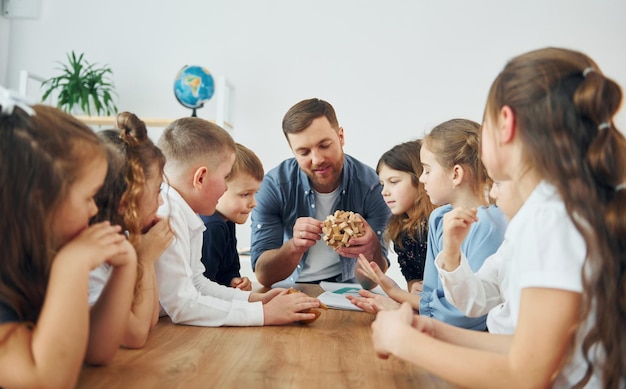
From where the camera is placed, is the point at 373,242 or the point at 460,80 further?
the point at 460,80

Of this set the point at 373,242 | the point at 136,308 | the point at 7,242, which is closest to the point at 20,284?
the point at 7,242

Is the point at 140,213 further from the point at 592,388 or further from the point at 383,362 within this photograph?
the point at 592,388

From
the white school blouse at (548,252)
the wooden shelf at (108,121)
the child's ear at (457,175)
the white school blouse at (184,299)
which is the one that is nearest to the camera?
the white school blouse at (548,252)

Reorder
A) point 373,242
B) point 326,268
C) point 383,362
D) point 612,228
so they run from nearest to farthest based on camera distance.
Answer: point 612,228
point 383,362
point 373,242
point 326,268

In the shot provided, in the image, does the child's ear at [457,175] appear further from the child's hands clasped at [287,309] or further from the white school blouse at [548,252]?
the white school blouse at [548,252]

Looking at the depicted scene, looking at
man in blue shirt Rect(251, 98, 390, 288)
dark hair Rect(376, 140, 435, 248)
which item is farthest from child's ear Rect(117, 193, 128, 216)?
dark hair Rect(376, 140, 435, 248)

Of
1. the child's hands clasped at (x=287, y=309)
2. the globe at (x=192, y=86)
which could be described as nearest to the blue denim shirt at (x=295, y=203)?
the child's hands clasped at (x=287, y=309)

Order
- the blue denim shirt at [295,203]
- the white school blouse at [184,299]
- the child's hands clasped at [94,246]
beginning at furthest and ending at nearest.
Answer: the blue denim shirt at [295,203] → the white school blouse at [184,299] → the child's hands clasped at [94,246]

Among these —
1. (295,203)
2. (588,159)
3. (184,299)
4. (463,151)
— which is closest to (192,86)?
(295,203)

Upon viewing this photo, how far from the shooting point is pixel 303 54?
4848 millimetres

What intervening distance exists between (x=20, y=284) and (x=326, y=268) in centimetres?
192

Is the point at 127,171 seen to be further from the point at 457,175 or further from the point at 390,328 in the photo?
the point at 457,175

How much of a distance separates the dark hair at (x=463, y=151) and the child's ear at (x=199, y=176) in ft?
2.49

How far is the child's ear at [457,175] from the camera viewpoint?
2000 mm
